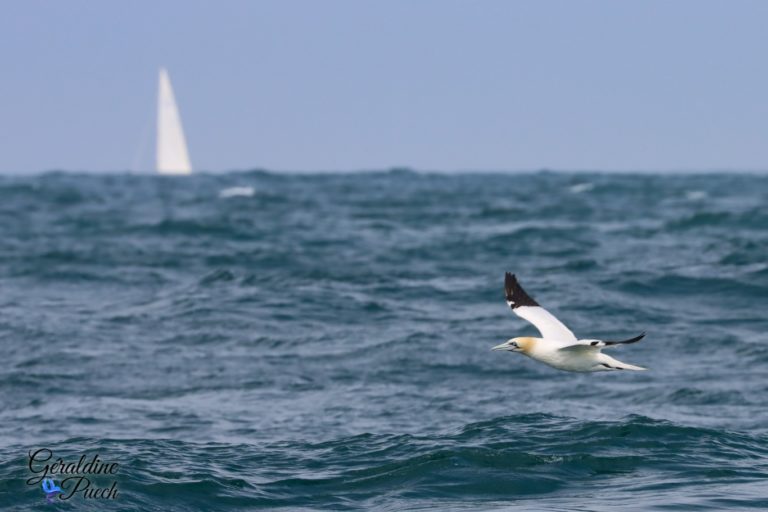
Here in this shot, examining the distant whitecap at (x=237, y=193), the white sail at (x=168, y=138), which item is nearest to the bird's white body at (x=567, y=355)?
the distant whitecap at (x=237, y=193)

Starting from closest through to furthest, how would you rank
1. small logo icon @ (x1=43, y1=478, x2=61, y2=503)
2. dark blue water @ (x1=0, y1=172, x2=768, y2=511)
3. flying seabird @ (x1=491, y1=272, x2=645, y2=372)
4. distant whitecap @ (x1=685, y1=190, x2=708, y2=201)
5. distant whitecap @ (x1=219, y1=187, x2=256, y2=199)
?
1. small logo icon @ (x1=43, y1=478, x2=61, y2=503)
2. flying seabird @ (x1=491, y1=272, x2=645, y2=372)
3. dark blue water @ (x1=0, y1=172, x2=768, y2=511)
4. distant whitecap @ (x1=685, y1=190, x2=708, y2=201)
5. distant whitecap @ (x1=219, y1=187, x2=256, y2=199)

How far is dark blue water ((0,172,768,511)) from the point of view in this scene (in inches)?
573

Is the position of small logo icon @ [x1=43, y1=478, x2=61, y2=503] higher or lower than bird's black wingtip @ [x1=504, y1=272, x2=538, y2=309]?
lower

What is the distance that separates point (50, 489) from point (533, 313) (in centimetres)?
580

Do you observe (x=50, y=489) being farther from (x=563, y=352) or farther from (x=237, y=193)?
(x=237, y=193)

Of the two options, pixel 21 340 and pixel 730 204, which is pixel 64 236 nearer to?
pixel 21 340

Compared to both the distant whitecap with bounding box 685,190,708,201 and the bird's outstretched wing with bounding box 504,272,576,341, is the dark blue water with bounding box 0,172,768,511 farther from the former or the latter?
the distant whitecap with bounding box 685,190,708,201

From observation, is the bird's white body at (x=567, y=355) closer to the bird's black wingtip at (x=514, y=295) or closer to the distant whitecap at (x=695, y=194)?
the bird's black wingtip at (x=514, y=295)

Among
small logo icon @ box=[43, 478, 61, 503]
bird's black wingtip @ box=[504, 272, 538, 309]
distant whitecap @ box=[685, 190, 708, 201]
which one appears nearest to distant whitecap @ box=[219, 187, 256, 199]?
distant whitecap @ box=[685, 190, 708, 201]

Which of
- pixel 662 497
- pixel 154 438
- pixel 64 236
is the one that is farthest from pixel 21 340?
pixel 64 236

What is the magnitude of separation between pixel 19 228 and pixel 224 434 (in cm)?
3502

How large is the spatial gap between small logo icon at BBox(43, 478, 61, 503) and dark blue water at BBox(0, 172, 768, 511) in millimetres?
76

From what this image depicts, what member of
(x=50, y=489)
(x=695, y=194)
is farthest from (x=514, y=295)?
(x=695, y=194)

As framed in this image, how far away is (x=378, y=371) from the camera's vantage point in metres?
22.3
